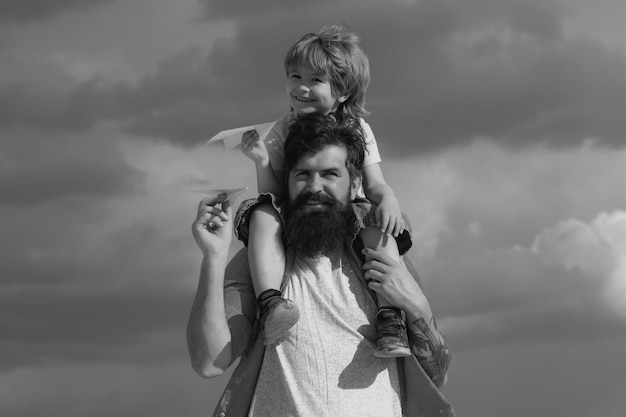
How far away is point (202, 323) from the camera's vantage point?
6.23 meters

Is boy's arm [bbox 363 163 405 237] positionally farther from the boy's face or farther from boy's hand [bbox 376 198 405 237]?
the boy's face

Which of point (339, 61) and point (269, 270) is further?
point (339, 61)

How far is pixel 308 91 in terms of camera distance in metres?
7.07

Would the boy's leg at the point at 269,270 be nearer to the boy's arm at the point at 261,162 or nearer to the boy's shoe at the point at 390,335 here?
the boy's arm at the point at 261,162

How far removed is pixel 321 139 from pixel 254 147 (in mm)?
531

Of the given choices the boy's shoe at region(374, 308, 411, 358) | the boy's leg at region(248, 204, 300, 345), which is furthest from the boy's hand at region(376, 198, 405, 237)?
the boy's leg at region(248, 204, 300, 345)

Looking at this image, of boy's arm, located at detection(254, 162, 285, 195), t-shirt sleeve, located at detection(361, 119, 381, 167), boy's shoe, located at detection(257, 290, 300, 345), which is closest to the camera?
boy's shoe, located at detection(257, 290, 300, 345)

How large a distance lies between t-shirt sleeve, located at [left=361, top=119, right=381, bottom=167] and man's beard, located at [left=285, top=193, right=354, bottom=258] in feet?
1.92

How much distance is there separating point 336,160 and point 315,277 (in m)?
0.87

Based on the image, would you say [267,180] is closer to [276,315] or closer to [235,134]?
[235,134]

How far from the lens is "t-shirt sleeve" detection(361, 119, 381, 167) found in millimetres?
7047

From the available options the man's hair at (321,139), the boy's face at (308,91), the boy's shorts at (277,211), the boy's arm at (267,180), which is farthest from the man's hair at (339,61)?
the boy's shorts at (277,211)

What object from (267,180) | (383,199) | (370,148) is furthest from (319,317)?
(370,148)

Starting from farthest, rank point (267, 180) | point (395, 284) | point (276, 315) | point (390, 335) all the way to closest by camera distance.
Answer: point (267, 180)
point (395, 284)
point (390, 335)
point (276, 315)
